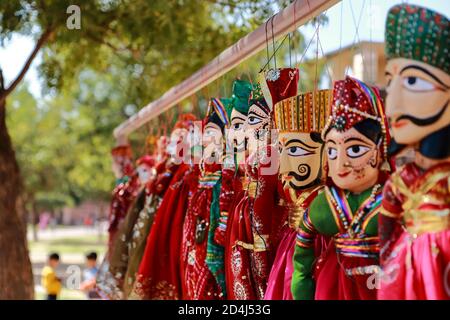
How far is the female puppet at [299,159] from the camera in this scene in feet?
6.24

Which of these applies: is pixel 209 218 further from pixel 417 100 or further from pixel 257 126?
pixel 417 100

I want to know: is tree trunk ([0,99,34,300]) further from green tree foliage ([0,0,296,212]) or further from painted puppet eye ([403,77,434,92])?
painted puppet eye ([403,77,434,92])

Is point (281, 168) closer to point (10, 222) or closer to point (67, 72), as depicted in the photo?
point (10, 222)

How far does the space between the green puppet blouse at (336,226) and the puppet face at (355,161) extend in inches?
1.3

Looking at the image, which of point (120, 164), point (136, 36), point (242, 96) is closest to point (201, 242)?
point (242, 96)

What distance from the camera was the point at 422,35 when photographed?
1.38m

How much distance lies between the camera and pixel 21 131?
15805mm

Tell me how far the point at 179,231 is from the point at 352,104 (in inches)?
63.0

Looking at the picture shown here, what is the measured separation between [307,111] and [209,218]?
0.84m

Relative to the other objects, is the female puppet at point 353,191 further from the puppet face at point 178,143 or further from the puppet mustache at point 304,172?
the puppet face at point 178,143

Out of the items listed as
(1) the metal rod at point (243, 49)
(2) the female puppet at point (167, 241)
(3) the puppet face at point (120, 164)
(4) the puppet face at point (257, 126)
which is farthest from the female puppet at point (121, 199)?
(4) the puppet face at point (257, 126)

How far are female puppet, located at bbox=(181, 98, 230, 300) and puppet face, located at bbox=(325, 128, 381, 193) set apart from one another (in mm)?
933

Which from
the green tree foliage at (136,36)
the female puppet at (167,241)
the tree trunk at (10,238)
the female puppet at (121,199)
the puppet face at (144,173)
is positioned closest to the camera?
the female puppet at (167,241)
